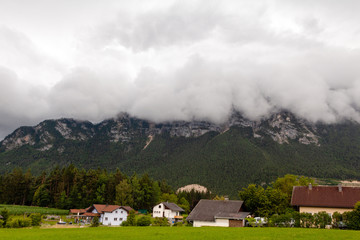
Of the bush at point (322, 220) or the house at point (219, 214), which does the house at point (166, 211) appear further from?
the bush at point (322, 220)

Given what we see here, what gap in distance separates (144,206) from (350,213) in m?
83.1

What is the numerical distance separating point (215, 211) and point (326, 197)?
23.8m

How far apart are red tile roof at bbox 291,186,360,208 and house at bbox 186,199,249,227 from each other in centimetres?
1184

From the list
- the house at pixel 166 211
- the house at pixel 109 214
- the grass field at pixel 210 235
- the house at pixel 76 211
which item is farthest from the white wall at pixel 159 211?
the grass field at pixel 210 235

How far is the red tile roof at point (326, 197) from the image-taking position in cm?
5278

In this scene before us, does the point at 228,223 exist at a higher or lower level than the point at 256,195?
lower

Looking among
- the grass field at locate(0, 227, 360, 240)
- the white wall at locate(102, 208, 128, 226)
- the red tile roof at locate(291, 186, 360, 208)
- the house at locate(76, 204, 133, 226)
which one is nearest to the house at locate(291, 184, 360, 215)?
the red tile roof at locate(291, 186, 360, 208)

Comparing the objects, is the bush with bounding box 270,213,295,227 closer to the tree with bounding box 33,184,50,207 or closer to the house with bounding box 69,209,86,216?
the house with bounding box 69,209,86,216

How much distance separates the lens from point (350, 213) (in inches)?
1597

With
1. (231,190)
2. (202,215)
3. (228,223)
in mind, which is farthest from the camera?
(231,190)

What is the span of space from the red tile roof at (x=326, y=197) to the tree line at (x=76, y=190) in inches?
2466

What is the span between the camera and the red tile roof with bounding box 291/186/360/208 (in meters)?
52.8

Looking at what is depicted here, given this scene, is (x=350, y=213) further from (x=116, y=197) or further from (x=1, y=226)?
(x=116, y=197)

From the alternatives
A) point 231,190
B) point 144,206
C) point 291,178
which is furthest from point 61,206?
point 231,190
